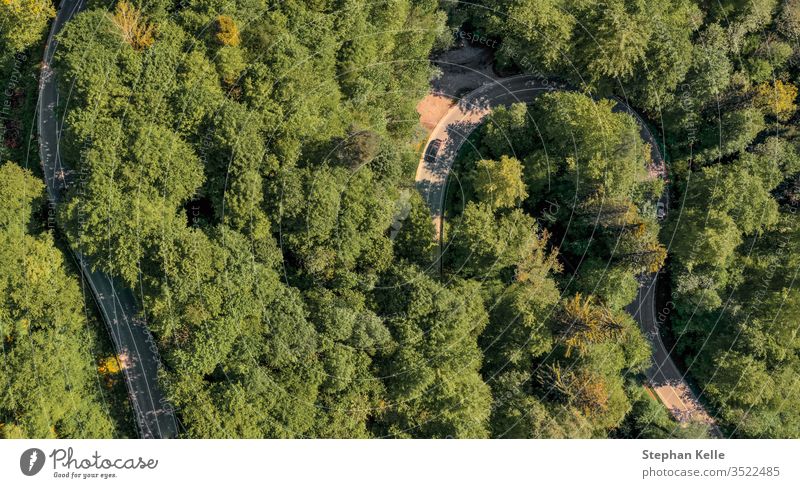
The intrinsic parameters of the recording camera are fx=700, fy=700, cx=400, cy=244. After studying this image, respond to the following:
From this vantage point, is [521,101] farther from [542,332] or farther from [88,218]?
[88,218]

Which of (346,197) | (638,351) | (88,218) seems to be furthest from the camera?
(638,351)

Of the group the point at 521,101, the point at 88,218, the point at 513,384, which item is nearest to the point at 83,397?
the point at 88,218

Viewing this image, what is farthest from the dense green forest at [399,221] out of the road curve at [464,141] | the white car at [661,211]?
the road curve at [464,141]

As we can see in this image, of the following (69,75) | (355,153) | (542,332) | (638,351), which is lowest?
(638,351)

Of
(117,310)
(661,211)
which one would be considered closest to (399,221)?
(117,310)

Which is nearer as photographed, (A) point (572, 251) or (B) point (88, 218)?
(B) point (88, 218)

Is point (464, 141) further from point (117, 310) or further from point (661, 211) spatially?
point (117, 310)

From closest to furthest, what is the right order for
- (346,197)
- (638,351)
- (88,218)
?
(88,218)
(346,197)
(638,351)

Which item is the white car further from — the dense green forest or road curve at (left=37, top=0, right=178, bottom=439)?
road curve at (left=37, top=0, right=178, bottom=439)
